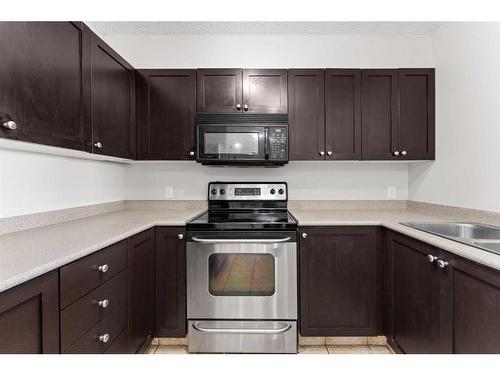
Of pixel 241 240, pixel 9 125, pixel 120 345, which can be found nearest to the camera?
pixel 9 125

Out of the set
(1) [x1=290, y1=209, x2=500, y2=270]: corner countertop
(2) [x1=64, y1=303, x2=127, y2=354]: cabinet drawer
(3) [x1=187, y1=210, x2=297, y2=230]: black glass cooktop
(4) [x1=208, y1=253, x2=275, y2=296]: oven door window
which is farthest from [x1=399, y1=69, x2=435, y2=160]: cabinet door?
(2) [x1=64, y1=303, x2=127, y2=354]: cabinet drawer

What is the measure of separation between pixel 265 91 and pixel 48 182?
64.6 inches

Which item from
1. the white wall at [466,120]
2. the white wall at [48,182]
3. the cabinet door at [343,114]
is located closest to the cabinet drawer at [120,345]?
the white wall at [48,182]

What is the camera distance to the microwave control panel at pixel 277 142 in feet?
7.47

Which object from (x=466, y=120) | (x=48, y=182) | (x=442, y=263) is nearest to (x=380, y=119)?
(x=466, y=120)

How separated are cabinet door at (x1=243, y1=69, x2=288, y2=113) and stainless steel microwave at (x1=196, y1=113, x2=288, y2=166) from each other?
0.13 m

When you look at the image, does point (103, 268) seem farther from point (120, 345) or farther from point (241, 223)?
point (241, 223)

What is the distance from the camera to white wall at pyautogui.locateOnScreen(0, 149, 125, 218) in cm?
152

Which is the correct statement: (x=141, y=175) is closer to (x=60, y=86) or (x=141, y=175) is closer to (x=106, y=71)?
(x=106, y=71)

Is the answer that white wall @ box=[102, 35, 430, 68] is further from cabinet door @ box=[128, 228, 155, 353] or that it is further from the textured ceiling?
cabinet door @ box=[128, 228, 155, 353]

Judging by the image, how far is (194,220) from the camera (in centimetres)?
209

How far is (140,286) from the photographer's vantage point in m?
1.81

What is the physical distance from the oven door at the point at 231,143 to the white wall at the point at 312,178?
1.24ft
